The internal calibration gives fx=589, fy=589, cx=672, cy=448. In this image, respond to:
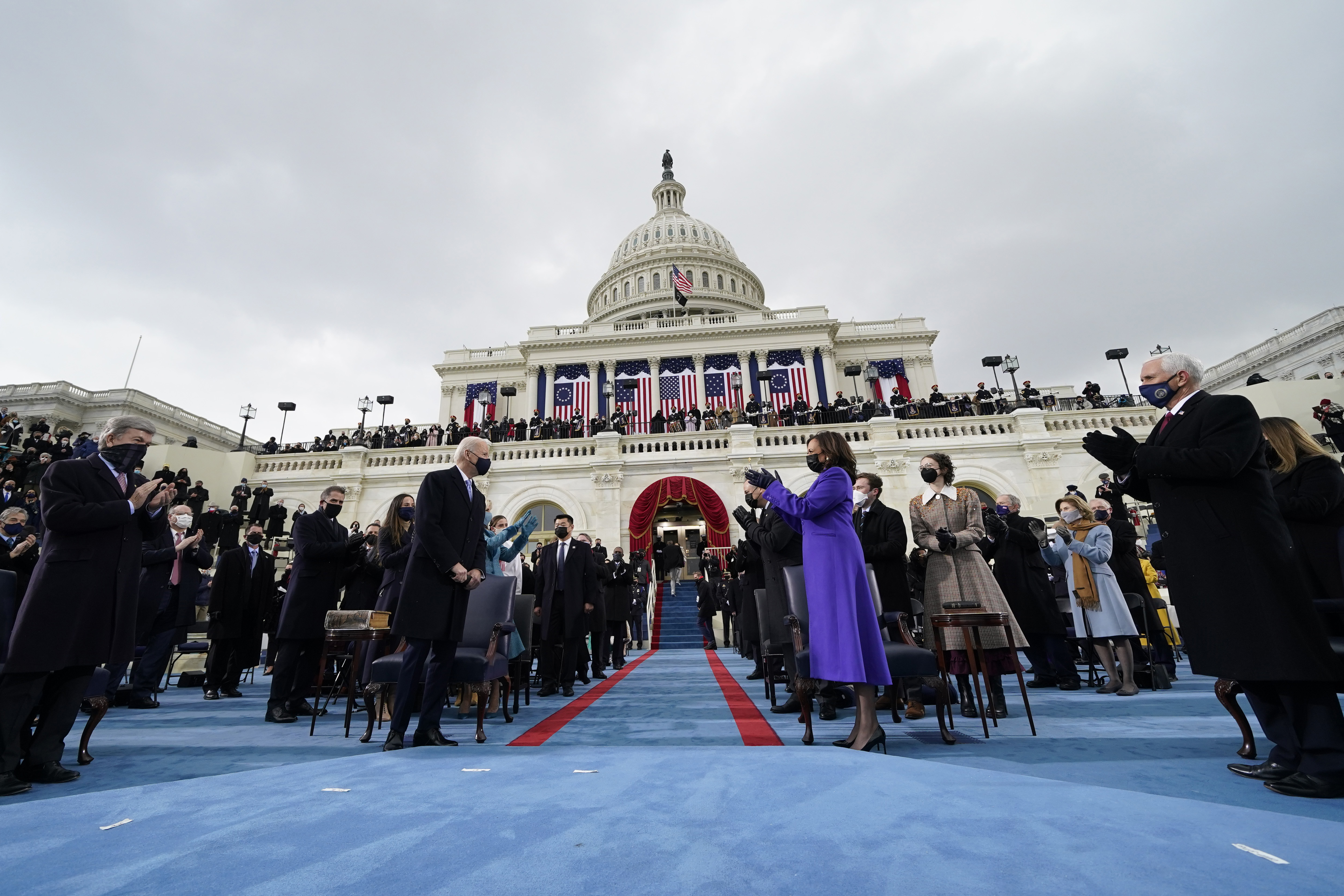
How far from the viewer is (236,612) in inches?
279

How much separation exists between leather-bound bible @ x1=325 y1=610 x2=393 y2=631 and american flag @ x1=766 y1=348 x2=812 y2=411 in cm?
3188

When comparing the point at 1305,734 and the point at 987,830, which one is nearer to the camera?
the point at 987,830

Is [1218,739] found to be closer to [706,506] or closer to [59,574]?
[59,574]

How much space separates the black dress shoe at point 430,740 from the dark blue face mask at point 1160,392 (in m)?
4.70

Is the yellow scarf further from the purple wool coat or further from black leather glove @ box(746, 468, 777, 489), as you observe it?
black leather glove @ box(746, 468, 777, 489)

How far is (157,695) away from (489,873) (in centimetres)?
817

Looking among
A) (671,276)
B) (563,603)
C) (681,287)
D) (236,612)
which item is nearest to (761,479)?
(563,603)

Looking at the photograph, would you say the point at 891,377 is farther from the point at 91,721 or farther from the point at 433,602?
the point at 91,721

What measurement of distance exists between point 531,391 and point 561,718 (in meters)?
35.5

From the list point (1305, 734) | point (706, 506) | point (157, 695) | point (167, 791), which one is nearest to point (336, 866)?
point (167, 791)

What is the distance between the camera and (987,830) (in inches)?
75.2

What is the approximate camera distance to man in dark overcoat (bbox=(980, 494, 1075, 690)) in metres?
6.12

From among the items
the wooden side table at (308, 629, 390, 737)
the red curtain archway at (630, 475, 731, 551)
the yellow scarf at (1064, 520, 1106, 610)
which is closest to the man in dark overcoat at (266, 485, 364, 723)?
the wooden side table at (308, 629, 390, 737)

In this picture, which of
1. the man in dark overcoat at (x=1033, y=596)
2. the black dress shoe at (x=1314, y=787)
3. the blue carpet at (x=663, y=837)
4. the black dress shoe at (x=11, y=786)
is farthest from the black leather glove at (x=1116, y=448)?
the black dress shoe at (x=11, y=786)
